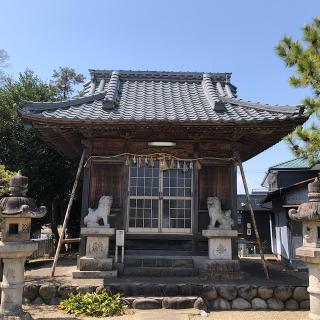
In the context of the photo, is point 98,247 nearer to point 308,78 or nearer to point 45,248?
point 308,78

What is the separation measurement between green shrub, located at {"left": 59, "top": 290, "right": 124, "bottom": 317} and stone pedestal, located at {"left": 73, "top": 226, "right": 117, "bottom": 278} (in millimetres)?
1108

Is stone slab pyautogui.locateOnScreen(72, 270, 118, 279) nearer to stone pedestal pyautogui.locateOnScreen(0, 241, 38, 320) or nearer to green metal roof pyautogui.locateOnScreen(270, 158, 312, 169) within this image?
stone pedestal pyautogui.locateOnScreen(0, 241, 38, 320)

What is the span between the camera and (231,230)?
9117mm

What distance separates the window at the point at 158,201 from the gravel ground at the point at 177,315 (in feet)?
9.75

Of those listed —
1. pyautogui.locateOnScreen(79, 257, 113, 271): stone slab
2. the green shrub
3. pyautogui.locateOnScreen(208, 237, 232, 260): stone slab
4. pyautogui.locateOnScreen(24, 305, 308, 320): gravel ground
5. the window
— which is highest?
the window

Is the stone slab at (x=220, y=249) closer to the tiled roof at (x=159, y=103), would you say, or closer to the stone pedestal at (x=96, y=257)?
the stone pedestal at (x=96, y=257)

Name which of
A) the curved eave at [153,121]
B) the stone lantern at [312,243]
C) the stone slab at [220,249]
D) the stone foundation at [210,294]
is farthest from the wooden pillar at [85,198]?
the stone lantern at [312,243]

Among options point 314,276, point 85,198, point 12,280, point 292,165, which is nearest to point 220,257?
point 314,276

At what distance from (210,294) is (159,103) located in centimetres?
599

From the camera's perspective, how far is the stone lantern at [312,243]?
651 centimetres

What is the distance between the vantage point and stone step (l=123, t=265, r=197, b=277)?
9.08m

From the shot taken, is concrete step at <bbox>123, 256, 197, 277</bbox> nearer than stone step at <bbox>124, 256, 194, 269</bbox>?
Yes

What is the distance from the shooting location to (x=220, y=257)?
9031mm

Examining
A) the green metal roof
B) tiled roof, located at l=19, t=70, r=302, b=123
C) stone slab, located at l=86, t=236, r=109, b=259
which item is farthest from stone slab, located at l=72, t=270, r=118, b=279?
the green metal roof
